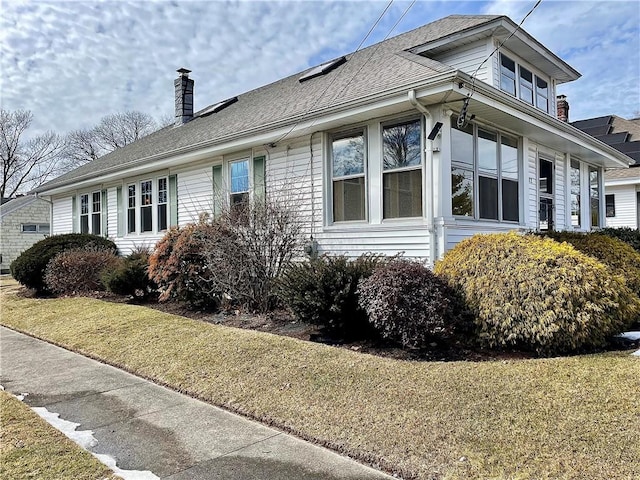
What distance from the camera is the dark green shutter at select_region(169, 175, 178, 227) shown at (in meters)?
13.0

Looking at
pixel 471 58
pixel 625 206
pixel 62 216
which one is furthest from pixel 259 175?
pixel 625 206

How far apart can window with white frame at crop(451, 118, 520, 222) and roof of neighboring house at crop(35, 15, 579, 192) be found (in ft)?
4.63

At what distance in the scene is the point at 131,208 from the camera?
48.8 ft

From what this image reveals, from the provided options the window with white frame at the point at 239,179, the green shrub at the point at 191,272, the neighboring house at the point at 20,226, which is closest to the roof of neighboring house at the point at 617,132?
the window with white frame at the point at 239,179

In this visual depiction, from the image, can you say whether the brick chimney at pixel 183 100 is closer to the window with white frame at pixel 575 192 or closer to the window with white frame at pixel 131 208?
the window with white frame at pixel 131 208

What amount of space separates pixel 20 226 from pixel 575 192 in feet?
95.8

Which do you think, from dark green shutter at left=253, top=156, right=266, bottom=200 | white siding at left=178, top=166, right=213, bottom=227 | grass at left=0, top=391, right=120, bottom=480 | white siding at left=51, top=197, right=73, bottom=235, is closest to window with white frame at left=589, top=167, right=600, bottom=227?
dark green shutter at left=253, top=156, right=266, bottom=200

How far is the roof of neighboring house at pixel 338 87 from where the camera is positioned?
8.11m

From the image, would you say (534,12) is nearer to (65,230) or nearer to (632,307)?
(632,307)

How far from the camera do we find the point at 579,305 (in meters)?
5.15

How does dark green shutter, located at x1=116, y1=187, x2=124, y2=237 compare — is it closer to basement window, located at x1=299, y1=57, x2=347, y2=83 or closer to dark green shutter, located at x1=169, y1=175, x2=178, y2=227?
dark green shutter, located at x1=169, y1=175, x2=178, y2=227

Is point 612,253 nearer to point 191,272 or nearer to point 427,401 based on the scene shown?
point 427,401

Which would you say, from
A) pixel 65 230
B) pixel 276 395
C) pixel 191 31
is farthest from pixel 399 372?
pixel 65 230

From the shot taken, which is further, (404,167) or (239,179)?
(239,179)
